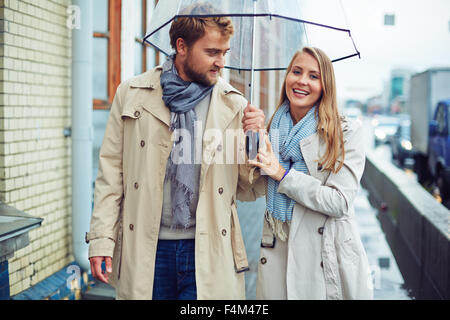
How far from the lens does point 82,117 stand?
189 inches

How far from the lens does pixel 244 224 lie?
7.89 meters

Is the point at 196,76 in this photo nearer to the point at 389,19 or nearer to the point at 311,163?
the point at 311,163

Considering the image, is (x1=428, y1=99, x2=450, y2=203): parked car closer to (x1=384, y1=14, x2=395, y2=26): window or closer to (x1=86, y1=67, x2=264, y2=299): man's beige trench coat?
(x1=384, y1=14, x2=395, y2=26): window

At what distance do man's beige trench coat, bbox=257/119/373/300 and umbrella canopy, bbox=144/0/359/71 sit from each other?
0.51m

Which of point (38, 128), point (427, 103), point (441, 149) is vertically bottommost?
point (441, 149)

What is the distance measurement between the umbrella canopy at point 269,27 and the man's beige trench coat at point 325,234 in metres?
0.51

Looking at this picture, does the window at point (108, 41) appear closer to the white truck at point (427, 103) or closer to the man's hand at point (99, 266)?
the man's hand at point (99, 266)

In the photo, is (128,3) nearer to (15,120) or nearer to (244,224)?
(15,120)

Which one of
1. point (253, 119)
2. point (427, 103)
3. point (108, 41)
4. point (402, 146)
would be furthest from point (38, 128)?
point (402, 146)

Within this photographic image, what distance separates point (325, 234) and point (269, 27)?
1.30 meters

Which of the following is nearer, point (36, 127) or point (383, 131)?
point (36, 127)

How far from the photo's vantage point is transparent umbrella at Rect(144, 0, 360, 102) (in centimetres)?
Answer: 239

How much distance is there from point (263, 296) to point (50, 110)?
2.83 meters
